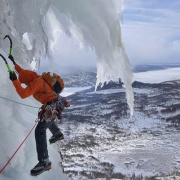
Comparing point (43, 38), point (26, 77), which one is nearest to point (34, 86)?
point (26, 77)

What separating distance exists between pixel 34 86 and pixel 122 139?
6913cm

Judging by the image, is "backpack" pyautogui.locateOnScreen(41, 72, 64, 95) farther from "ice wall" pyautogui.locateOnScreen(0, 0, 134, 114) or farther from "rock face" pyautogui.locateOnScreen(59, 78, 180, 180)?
"rock face" pyautogui.locateOnScreen(59, 78, 180, 180)

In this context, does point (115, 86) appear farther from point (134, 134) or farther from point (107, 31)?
point (107, 31)

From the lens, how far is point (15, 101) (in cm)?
635

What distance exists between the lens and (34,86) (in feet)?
14.9

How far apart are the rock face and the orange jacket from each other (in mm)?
39122

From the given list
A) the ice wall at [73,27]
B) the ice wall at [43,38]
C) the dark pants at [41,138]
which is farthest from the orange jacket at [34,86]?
the ice wall at [73,27]

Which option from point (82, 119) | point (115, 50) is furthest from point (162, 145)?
point (115, 50)

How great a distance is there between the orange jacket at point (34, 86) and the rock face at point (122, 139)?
3912 centimetres

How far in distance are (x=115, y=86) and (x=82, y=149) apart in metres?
119

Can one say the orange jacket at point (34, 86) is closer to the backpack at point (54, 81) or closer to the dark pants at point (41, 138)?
the backpack at point (54, 81)

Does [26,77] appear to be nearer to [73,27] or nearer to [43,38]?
[43,38]

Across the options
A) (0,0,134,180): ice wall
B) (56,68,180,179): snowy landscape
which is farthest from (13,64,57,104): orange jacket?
(56,68,180,179): snowy landscape

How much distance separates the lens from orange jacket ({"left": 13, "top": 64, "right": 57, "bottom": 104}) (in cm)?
444
